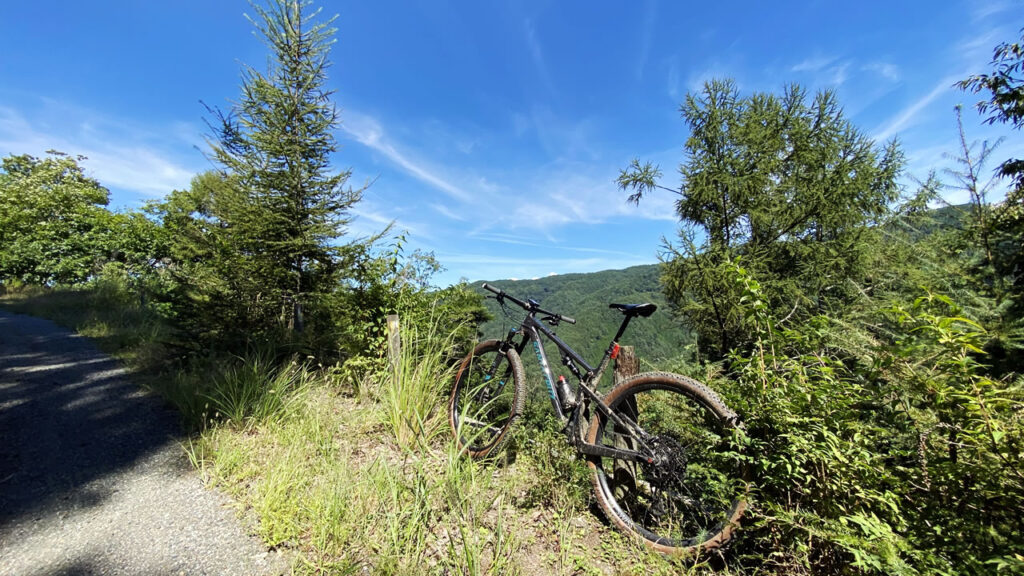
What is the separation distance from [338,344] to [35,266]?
17030mm

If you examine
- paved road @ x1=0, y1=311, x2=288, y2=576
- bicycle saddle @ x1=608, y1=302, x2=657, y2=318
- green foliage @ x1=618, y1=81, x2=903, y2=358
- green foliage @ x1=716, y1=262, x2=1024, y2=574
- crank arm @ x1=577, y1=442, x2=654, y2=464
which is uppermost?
green foliage @ x1=618, y1=81, x2=903, y2=358

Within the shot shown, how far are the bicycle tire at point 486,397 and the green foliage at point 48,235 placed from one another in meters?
17.9

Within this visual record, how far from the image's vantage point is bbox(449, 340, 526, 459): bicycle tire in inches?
97.7

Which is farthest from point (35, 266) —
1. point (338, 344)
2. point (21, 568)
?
point (21, 568)

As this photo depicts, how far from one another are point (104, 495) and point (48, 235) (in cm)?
1794

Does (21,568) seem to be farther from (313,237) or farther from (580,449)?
(313,237)

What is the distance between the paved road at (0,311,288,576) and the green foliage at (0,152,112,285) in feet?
45.7

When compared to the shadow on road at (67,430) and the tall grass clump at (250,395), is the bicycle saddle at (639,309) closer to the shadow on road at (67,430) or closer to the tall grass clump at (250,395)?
the tall grass clump at (250,395)

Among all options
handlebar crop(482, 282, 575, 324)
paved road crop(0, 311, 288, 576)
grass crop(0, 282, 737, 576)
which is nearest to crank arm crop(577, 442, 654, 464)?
grass crop(0, 282, 737, 576)

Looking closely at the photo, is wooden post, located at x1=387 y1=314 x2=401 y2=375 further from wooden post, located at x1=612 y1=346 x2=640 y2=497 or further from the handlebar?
wooden post, located at x1=612 y1=346 x2=640 y2=497

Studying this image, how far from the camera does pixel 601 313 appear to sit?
42.1 m

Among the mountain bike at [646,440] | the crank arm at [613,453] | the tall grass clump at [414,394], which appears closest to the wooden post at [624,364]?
the mountain bike at [646,440]

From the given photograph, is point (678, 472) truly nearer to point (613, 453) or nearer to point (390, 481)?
point (613, 453)

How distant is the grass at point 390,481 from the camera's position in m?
1.67
